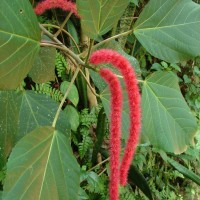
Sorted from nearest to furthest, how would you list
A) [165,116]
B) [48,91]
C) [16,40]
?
[16,40] → [165,116] → [48,91]

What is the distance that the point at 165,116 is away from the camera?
793 millimetres

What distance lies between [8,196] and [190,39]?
0.48 metres

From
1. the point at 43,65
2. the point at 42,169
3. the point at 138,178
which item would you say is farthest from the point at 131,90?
the point at 138,178

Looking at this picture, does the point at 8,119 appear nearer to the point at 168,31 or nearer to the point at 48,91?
the point at 168,31

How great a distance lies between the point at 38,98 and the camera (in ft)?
2.70

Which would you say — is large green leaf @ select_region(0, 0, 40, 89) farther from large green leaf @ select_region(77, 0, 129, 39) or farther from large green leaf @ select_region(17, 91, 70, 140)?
large green leaf @ select_region(17, 91, 70, 140)

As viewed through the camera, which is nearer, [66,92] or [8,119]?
[66,92]

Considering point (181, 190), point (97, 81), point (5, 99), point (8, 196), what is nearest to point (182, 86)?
point (181, 190)

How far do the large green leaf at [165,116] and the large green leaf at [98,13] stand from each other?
0.62 ft

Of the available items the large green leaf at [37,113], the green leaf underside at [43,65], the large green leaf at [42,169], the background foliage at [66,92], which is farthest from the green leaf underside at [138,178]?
the large green leaf at [42,169]

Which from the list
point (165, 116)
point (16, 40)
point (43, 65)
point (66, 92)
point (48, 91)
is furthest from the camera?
point (48, 91)

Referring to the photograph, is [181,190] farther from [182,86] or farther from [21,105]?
[21,105]

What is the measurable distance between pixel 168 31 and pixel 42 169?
0.40 metres

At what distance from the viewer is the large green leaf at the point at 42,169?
1.91 feet
